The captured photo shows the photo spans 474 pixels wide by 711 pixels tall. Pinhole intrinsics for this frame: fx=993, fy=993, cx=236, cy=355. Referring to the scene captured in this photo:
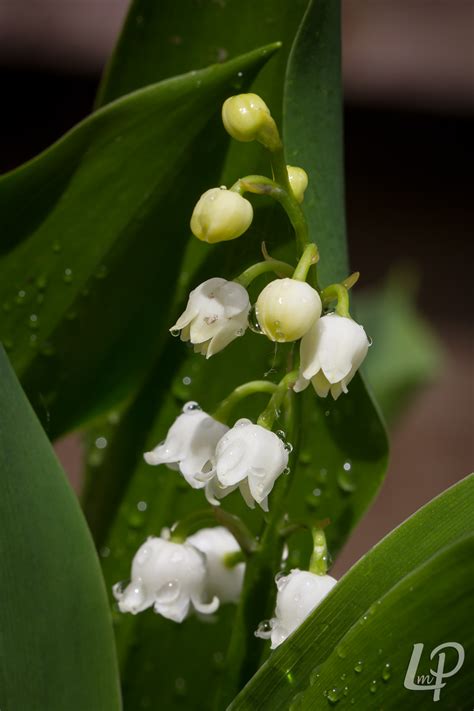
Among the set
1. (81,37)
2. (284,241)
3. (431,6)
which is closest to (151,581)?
(284,241)

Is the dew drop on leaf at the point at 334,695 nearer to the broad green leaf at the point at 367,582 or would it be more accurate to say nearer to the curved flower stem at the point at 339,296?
the broad green leaf at the point at 367,582

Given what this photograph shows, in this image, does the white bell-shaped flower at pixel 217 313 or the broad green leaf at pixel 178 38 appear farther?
the broad green leaf at pixel 178 38

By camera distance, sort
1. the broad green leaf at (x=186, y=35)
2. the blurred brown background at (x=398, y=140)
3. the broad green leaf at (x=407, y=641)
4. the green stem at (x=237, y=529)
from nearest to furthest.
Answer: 1. the broad green leaf at (x=407, y=641)
2. the green stem at (x=237, y=529)
3. the broad green leaf at (x=186, y=35)
4. the blurred brown background at (x=398, y=140)

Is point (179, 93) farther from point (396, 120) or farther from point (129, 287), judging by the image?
point (396, 120)

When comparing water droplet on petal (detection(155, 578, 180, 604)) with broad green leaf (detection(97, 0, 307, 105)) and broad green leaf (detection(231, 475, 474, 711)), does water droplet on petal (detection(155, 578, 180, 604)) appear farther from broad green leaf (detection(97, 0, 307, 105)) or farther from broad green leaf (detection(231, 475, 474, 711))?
broad green leaf (detection(97, 0, 307, 105))

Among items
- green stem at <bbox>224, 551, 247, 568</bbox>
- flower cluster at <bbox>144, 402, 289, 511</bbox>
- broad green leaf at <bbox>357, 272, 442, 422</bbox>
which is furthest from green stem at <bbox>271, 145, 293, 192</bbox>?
broad green leaf at <bbox>357, 272, 442, 422</bbox>

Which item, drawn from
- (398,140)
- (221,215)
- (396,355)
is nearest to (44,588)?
(221,215)

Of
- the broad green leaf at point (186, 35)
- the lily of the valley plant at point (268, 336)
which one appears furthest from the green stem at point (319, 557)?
the broad green leaf at point (186, 35)
